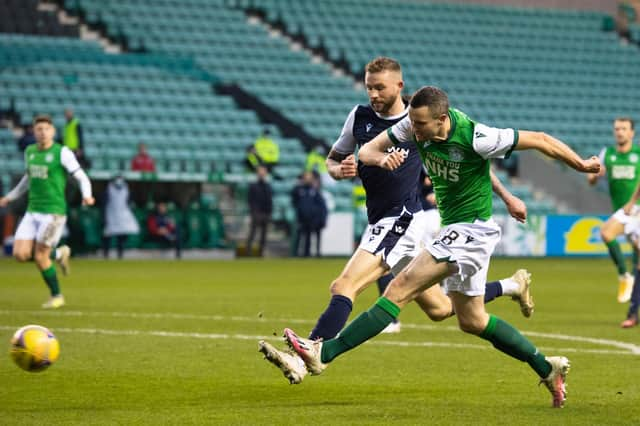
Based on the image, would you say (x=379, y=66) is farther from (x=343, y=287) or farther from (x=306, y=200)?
(x=306, y=200)

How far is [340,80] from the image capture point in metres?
36.5

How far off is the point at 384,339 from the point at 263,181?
1669cm

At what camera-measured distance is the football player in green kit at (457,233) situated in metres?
7.61

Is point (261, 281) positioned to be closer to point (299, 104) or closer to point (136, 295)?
point (136, 295)

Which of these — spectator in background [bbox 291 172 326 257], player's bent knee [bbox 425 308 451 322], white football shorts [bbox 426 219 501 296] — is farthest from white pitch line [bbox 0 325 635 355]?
spectator in background [bbox 291 172 326 257]

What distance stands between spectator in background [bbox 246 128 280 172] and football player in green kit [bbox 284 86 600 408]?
71.0 feet

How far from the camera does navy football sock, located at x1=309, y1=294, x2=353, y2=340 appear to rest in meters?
8.27

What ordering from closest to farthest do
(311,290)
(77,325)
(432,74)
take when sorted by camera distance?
(77,325) → (311,290) → (432,74)

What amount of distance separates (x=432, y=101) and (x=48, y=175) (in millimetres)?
8763

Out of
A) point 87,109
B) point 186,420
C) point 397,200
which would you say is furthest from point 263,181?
point 186,420

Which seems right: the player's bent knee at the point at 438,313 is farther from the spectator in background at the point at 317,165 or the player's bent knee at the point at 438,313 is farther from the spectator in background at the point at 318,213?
the spectator in background at the point at 317,165

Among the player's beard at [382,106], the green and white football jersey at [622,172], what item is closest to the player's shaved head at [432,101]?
the player's beard at [382,106]

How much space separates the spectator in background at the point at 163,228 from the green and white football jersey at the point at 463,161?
20.1 m

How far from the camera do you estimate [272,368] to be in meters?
9.92
